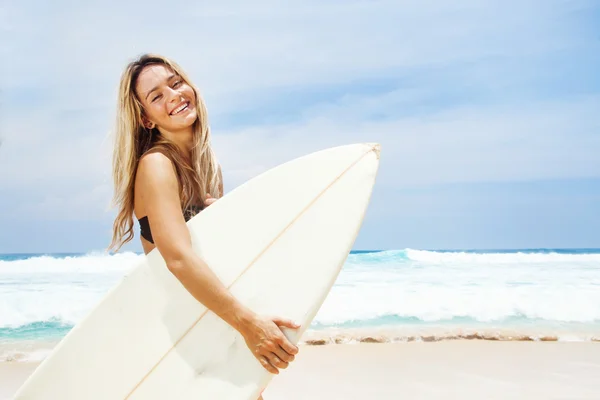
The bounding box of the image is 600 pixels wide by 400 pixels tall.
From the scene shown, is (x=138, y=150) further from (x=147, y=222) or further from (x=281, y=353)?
(x=281, y=353)

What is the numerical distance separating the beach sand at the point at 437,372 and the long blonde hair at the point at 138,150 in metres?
2.00

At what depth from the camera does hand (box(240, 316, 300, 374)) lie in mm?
1702

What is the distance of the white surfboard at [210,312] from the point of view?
188 centimetres

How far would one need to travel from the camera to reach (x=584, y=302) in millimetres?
7812

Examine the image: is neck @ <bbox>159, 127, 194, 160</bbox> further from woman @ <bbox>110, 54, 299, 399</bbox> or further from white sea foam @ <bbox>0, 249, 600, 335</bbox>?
white sea foam @ <bbox>0, 249, 600, 335</bbox>

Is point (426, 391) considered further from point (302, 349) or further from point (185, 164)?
point (185, 164)

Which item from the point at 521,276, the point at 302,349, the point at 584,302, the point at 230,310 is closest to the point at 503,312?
the point at 584,302

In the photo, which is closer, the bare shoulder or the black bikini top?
the bare shoulder

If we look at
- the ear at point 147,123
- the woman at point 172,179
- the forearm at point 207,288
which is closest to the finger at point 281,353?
the woman at point 172,179

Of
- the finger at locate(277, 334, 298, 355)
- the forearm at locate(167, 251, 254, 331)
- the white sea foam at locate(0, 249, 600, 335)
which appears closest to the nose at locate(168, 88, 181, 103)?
the forearm at locate(167, 251, 254, 331)

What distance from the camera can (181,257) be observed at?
1689mm

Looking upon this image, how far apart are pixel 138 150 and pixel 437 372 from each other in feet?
9.95

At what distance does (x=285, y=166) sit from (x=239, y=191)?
242 millimetres

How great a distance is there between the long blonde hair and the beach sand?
2.00m
